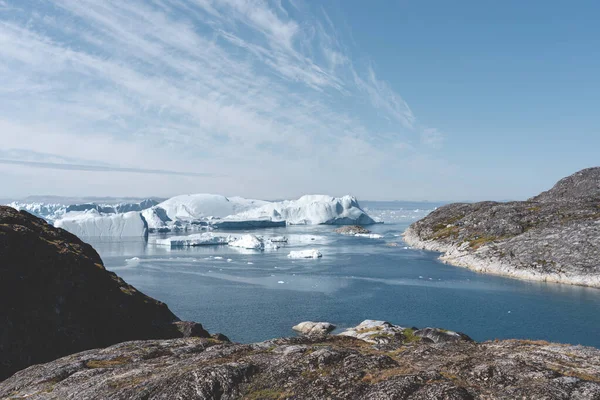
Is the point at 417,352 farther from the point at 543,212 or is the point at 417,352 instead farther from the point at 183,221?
the point at 183,221

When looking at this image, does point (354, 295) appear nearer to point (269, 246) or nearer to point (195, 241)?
point (269, 246)

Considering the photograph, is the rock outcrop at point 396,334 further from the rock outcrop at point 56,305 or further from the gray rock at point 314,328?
the rock outcrop at point 56,305

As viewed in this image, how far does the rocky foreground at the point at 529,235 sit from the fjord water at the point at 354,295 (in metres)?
4.77

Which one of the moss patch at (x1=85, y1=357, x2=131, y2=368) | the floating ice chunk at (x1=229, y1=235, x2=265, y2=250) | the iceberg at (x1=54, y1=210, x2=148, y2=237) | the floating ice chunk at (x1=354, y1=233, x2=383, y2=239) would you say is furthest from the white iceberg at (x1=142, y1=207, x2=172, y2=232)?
the moss patch at (x1=85, y1=357, x2=131, y2=368)

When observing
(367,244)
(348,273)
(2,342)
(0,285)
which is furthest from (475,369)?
(367,244)

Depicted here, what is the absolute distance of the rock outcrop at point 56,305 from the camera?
31125 mm

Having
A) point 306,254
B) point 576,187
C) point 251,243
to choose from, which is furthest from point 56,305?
point 576,187

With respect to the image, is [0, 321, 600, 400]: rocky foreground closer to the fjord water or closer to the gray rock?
the fjord water

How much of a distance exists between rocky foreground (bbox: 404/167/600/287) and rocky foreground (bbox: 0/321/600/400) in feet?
224

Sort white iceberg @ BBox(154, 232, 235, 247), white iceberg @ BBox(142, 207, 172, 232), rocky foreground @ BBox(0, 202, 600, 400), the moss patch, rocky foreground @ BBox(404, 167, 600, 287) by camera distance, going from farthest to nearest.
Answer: white iceberg @ BBox(142, 207, 172, 232), white iceberg @ BBox(154, 232, 235, 247), rocky foreground @ BBox(404, 167, 600, 287), the moss patch, rocky foreground @ BBox(0, 202, 600, 400)

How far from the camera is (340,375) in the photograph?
14.8 metres

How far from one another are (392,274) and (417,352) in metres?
69.9

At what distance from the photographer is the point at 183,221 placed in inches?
7574

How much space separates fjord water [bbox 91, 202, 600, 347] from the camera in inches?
1993
